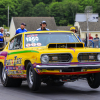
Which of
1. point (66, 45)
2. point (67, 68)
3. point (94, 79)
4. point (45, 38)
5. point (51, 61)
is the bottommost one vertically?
point (94, 79)

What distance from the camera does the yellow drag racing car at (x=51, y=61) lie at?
7.98 m

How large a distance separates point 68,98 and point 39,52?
Answer: 4.22 ft

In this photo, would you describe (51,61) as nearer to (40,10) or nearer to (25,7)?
(40,10)

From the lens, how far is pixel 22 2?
6078 inches

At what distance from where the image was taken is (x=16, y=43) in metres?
9.90

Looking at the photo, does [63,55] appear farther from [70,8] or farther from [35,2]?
[35,2]

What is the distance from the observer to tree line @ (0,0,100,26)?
5822 inches

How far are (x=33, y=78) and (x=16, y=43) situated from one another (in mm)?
2033

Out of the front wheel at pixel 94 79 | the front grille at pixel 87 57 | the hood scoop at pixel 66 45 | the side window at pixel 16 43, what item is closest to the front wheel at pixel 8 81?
the side window at pixel 16 43

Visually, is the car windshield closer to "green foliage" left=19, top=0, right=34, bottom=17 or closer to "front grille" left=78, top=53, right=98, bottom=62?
"front grille" left=78, top=53, right=98, bottom=62

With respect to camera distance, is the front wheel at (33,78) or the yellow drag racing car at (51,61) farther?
the front wheel at (33,78)

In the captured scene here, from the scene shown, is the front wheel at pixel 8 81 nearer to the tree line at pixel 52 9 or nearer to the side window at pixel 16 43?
the side window at pixel 16 43

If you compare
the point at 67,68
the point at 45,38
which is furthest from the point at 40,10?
the point at 67,68

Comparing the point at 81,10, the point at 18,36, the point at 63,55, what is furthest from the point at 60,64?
the point at 81,10
